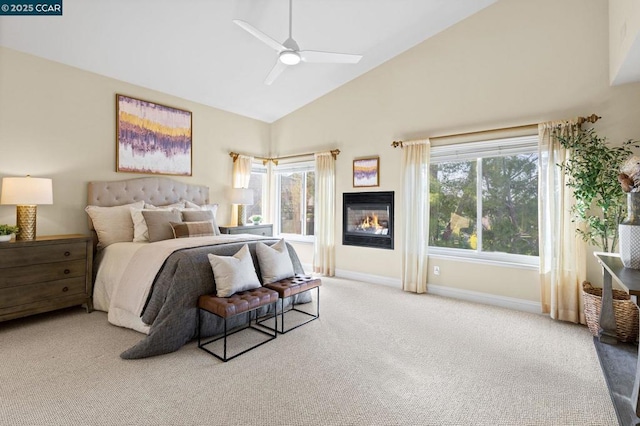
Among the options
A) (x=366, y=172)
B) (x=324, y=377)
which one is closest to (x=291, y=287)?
(x=324, y=377)

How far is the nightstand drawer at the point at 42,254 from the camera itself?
9.78 feet

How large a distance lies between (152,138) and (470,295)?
5008mm

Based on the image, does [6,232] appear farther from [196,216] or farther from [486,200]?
[486,200]

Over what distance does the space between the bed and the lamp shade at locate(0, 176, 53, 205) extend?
62 centimetres

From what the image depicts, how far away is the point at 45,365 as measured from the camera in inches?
94.2

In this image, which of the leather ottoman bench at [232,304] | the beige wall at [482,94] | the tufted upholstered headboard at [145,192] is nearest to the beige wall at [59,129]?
the tufted upholstered headboard at [145,192]

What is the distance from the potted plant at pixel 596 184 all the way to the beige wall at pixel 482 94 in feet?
0.79

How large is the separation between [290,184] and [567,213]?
4474mm

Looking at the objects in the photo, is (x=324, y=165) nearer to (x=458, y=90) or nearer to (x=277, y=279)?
(x=458, y=90)


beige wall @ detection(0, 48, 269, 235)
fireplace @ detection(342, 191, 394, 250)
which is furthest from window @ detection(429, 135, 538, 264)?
beige wall @ detection(0, 48, 269, 235)

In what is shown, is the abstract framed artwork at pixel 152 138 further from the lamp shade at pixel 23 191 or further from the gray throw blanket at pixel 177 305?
the gray throw blanket at pixel 177 305

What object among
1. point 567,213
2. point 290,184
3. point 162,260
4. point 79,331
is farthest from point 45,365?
point 567,213

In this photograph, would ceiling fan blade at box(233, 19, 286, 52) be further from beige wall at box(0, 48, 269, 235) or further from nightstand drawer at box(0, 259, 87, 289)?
nightstand drawer at box(0, 259, 87, 289)

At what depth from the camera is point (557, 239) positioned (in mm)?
3490
